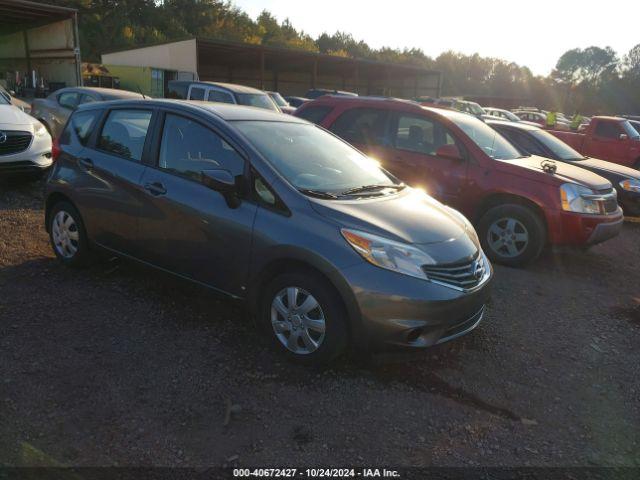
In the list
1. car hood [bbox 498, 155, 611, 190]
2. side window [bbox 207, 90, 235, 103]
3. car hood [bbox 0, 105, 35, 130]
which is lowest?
car hood [bbox 498, 155, 611, 190]

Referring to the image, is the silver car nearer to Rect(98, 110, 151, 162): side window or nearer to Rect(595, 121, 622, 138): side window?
Rect(98, 110, 151, 162): side window

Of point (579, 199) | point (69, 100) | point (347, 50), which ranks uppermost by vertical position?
point (347, 50)

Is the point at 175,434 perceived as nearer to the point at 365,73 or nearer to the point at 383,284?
the point at 383,284

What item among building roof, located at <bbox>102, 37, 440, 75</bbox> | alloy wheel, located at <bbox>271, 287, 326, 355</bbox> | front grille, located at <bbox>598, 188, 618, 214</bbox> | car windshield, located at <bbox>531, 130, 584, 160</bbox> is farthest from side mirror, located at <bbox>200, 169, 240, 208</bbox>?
building roof, located at <bbox>102, 37, 440, 75</bbox>

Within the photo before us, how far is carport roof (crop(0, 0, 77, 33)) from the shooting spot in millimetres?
17750

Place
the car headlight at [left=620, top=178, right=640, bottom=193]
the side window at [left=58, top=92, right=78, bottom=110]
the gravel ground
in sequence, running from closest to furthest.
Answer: the gravel ground
the car headlight at [left=620, top=178, right=640, bottom=193]
the side window at [left=58, top=92, right=78, bottom=110]

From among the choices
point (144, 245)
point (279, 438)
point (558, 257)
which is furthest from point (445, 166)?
point (279, 438)

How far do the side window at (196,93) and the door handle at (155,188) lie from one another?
9656mm

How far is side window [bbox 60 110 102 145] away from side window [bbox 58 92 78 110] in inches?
218

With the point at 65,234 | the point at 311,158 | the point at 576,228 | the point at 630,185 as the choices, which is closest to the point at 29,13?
the point at 65,234

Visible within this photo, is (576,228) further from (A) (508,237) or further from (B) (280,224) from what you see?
(B) (280,224)

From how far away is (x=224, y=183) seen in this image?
3.38m

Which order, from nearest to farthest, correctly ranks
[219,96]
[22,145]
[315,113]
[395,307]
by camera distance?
[395,307]
[22,145]
[315,113]
[219,96]

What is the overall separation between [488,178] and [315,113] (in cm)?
262
